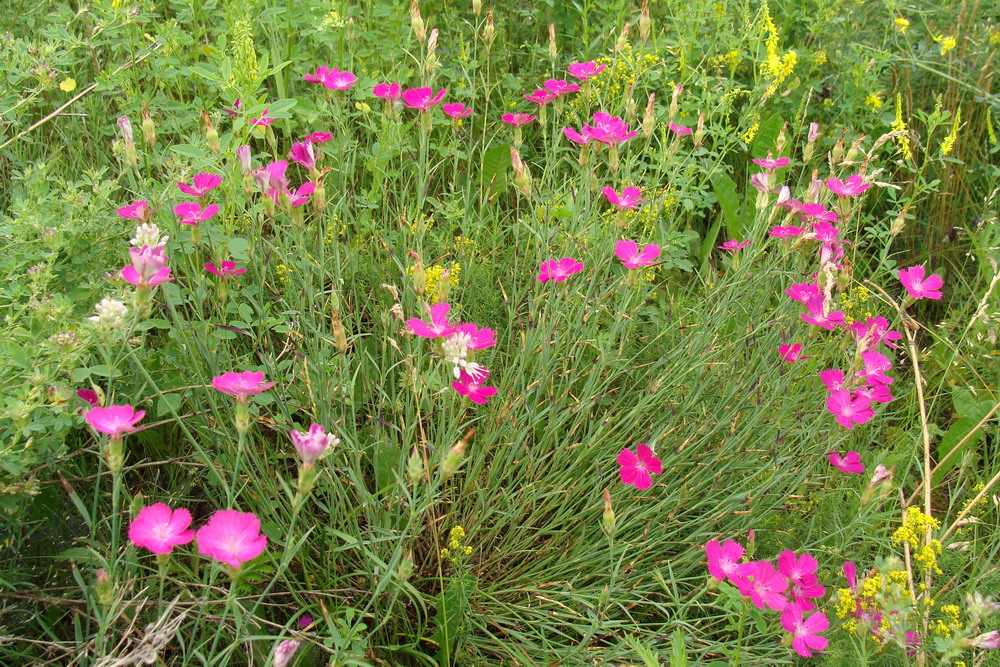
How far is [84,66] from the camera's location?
104 inches

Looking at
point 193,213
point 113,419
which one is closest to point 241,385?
point 113,419

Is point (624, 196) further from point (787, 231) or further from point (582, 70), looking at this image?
point (582, 70)

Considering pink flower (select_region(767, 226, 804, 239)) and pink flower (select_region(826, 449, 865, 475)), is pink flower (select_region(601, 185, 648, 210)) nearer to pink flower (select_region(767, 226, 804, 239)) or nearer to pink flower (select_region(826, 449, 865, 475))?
pink flower (select_region(767, 226, 804, 239))

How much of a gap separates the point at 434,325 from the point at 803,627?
2.66 ft

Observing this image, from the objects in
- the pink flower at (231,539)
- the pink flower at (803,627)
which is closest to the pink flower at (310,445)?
the pink flower at (231,539)

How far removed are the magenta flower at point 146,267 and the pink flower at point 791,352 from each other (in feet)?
4.05

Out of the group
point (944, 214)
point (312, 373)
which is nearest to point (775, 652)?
point (312, 373)

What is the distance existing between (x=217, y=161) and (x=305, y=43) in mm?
1462

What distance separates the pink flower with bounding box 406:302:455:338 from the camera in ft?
4.26

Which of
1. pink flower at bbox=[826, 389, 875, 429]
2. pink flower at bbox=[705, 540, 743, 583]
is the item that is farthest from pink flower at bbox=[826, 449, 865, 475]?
pink flower at bbox=[705, 540, 743, 583]

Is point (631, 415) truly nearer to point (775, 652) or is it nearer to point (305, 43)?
point (775, 652)

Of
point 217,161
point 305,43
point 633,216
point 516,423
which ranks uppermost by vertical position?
point 217,161

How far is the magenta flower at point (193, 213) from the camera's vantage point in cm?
144

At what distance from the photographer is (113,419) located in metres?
1.16
